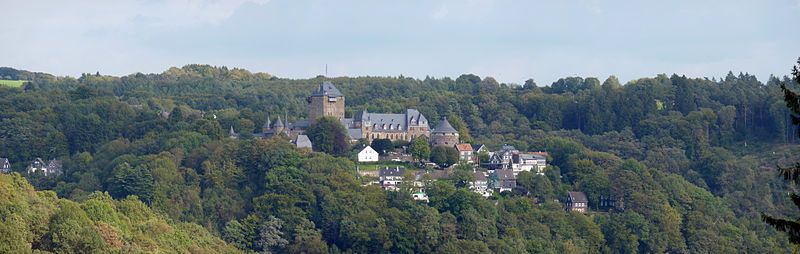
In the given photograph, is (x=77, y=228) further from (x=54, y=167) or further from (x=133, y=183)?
(x=54, y=167)

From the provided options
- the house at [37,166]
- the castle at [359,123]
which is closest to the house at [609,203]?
the castle at [359,123]

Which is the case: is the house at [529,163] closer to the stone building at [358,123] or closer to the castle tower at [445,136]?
the castle tower at [445,136]

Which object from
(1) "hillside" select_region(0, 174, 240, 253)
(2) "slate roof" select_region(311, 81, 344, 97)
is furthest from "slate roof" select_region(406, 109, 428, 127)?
(1) "hillside" select_region(0, 174, 240, 253)

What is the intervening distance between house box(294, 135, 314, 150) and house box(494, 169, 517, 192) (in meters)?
10.8

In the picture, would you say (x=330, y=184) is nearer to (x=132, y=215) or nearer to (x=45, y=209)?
(x=132, y=215)

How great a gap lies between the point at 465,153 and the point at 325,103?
32.2 feet

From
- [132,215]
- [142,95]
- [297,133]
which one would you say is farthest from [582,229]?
[142,95]

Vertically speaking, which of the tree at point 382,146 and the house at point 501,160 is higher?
the tree at point 382,146

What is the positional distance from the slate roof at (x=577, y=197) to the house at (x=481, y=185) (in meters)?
4.93

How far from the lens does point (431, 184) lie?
82.1 m

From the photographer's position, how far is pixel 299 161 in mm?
83125

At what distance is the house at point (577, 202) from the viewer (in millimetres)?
86750

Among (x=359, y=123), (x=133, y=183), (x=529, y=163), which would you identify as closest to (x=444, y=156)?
(x=529, y=163)

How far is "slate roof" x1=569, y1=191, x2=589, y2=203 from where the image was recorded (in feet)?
285
